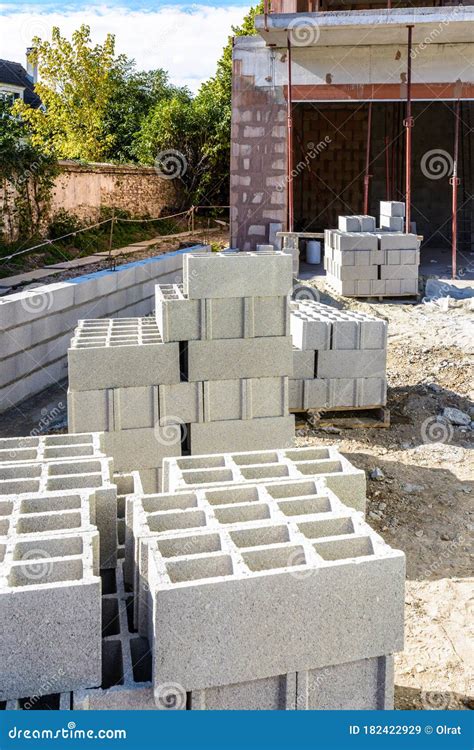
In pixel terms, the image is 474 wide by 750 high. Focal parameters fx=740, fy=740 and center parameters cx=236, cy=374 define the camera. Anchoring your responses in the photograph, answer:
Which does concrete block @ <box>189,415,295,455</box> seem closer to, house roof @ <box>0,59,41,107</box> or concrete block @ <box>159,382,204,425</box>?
concrete block @ <box>159,382,204,425</box>

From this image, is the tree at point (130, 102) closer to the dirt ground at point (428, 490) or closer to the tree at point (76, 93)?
the tree at point (76, 93)

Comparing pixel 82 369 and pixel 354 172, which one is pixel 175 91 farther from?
pixel 82 369

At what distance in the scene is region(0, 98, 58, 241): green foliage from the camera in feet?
48.8

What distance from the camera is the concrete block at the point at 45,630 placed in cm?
325

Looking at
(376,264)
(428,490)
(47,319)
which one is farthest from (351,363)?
(376,264)

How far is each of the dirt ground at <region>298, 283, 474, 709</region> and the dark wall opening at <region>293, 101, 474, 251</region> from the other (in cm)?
1011

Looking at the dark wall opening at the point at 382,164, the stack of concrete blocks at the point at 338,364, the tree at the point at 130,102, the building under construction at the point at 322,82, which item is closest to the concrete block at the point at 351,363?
the stack of concrete blocks at the point at 338,364

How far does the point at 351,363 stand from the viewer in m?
8.96

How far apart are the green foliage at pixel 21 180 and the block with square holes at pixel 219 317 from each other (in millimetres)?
9208

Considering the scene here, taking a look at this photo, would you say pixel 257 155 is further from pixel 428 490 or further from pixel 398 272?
pixel 428 490

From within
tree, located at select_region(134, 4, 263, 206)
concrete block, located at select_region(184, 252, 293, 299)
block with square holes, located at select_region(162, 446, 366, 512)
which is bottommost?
block with square holes, located at select_region(162, 446, 366, 512)

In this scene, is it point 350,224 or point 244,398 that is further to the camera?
point 350,224

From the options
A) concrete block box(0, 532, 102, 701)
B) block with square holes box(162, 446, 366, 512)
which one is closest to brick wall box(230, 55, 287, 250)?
block with square holes box(162, 446, 366, 512)

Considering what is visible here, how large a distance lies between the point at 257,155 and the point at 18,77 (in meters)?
30.5
